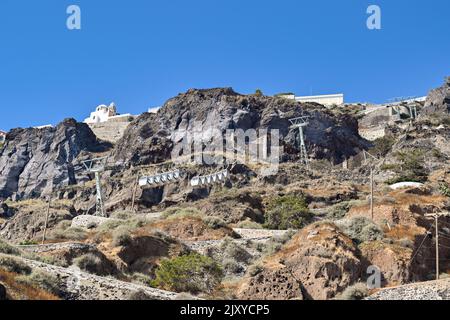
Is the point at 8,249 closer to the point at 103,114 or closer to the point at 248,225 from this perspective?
the point at 248,225

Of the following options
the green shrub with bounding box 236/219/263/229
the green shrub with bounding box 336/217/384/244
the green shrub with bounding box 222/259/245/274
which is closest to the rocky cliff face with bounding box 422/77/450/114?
the green shrub with bounding box 236/219/263/229

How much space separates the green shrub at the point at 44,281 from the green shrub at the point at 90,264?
4.97 m

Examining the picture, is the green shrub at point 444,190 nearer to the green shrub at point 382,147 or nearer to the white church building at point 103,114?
the green shrub at point 382,147

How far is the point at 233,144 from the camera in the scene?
7912 cm

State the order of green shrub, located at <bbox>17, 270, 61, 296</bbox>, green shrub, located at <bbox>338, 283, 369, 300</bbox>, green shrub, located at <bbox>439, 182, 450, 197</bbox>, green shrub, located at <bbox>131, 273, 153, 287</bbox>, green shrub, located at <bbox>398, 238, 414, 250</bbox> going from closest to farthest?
green shrub, located at <bbox>17, 270, 61, 296</bbox>
green shrub, located at <bbox>338, 283, 369, 300</bbox>
green shrub, located at <bbox>131, 273, 153, 287</bbox>
green shrub, located at <bbox>398, 238, 414, 250</bbox>
green shrub, located at <bbox>439, 182, 450, 197</bbox>

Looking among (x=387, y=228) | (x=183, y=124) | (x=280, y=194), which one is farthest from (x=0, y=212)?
(x=387, y=228)

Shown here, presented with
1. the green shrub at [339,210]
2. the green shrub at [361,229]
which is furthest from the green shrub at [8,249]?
the green shrub at [339,210]

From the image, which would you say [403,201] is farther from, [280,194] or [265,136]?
[265,136]

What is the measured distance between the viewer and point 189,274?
1287 inches

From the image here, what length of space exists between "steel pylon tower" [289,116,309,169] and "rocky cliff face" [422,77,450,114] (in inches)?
796

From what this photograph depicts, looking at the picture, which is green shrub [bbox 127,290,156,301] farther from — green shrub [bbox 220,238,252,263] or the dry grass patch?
green shrub [bbox 220,238,252,263]

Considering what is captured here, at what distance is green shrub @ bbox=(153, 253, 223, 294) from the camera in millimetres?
31734

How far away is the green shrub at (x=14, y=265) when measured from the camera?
2509cm

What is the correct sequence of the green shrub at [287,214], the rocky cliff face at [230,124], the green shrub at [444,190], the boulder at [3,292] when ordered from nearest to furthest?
the boulder at [3,292], the green shrub at [444,190], the green shrub at [287,214], the rocky cliff face at [230,124]
